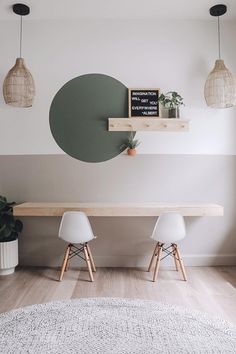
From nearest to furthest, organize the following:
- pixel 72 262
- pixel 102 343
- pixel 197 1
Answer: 1. pixel 102 343
2. pixel 197 1
3. pixel 72 262

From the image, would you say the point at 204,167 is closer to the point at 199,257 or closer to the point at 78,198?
the point at 199,257

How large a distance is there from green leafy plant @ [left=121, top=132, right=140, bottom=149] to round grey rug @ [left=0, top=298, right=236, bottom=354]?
1873 mm

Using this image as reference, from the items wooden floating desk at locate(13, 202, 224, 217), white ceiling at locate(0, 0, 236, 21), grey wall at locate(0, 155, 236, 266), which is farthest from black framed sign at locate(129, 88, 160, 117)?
wooden floating desk at locate(13, 202, 224, 217)

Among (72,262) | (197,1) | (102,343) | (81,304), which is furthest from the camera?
(72,262)

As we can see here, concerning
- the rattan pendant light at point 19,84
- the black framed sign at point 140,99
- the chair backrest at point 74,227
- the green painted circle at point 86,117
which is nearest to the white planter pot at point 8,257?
the chair backrest at point 74,227

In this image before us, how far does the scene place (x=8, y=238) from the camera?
3.82 meters

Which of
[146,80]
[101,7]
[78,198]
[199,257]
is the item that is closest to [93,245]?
[78,198]

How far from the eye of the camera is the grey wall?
408 cm

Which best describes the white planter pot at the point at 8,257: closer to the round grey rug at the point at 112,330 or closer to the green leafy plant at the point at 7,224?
the green leafy plant at the point at 7,224

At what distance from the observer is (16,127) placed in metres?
4.07

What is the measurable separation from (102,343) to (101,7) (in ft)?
11.0

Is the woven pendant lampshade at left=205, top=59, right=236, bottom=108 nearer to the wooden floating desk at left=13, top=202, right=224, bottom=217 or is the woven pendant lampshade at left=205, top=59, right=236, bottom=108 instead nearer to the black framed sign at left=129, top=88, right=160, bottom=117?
the black framed sign at left=129, top=88, right=160, bottom=117

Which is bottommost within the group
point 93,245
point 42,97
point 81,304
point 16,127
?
point 81,304

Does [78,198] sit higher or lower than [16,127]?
lower
